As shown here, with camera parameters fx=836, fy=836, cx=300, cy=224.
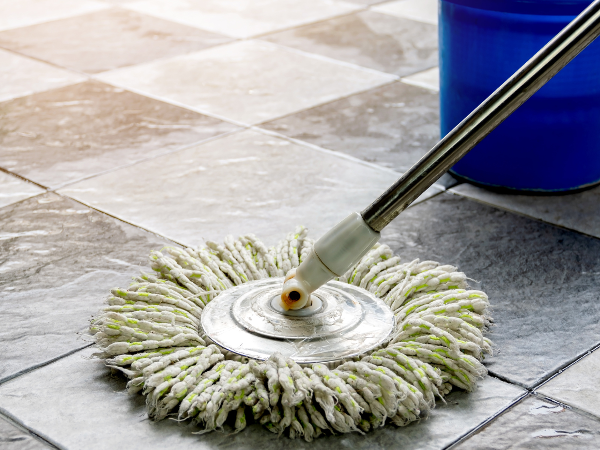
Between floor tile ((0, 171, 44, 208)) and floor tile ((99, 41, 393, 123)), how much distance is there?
1.75 ft

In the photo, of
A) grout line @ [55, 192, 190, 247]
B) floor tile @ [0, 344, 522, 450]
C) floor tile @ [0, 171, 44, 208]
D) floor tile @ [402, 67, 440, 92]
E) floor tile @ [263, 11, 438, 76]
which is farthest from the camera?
floor tile @ [263, 11, 438, 76]

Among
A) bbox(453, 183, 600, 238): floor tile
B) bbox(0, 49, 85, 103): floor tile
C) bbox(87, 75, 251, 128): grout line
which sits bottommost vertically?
bbox(453, 183, 600, 238): floor tile

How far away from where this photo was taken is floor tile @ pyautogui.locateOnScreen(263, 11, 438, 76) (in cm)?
241

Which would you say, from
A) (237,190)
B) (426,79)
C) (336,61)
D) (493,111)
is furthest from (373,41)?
(493,111)

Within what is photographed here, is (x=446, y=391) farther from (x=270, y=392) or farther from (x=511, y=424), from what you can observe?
(x=270, y=392)

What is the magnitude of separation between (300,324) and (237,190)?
60cm

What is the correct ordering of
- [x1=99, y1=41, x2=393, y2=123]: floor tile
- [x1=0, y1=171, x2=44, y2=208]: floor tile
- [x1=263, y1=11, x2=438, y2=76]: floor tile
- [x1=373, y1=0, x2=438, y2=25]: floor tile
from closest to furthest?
[x1=0, y1=171, x2=44, y2=208]: floor tile, [x1=99, y1=41, x2=393, y2=123]: floor tile, [x1=263, y1=11, x2=438, y2=76]: floor tile, [x1=373, y1=0, x2=438, y2=25]: floor tile

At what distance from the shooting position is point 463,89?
159cm

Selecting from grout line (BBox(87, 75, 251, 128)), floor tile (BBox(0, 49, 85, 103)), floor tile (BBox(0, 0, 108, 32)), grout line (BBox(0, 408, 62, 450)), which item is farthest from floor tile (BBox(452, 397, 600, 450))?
floor tile (BBox(0, 0, 108, 32))

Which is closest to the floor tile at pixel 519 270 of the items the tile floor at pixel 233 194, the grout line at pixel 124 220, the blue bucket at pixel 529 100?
the tile floor at pixel 233 194

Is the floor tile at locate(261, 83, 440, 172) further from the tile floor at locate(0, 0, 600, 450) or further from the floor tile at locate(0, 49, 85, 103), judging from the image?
the floor tile at locate(0, 49, 85, 103)

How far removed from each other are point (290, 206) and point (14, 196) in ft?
1.74

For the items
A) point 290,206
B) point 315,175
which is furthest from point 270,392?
point 315,175

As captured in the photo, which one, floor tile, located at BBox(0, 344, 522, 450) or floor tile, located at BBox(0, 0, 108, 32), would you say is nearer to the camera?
floor tile, located at BBox(0, 344, 522, 450)
